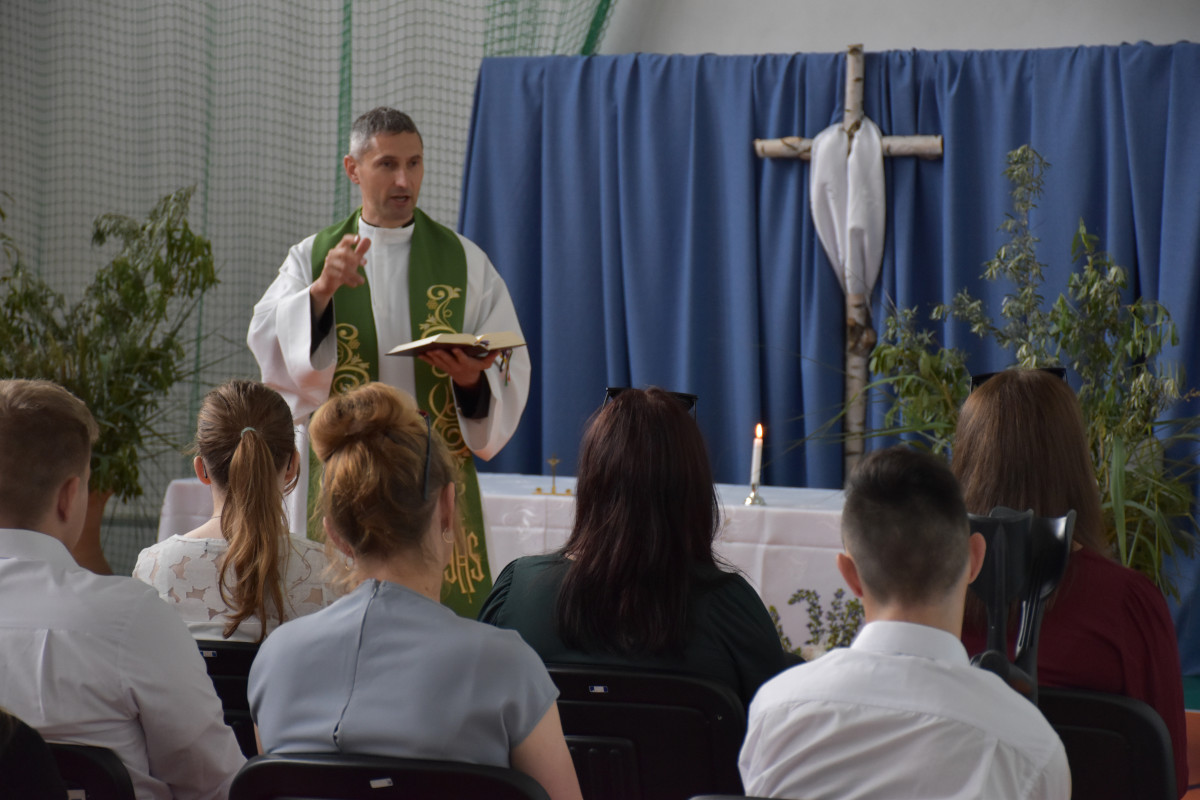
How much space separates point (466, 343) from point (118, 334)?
10.2 feet

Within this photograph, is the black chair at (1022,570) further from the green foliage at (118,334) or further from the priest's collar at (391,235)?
the green foliage at (118,334)

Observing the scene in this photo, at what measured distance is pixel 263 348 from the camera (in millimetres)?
3256

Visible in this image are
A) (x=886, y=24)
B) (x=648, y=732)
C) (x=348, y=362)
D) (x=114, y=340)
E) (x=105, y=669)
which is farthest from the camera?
(x=886, y=24)

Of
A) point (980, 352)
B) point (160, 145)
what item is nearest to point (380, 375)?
point (980, 352)

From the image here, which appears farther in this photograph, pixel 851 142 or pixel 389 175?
pixel 851 142

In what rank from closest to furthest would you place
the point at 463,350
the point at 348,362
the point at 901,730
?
the point at 901,730 → the point at 463,350 → the point at 348,362

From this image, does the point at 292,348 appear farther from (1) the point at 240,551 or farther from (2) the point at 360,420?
(2) the point at 360,420

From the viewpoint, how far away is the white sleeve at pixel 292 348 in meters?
3.17

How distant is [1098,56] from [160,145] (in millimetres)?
4746

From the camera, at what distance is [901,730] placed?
1.19m

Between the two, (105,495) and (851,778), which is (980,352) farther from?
(851,778)

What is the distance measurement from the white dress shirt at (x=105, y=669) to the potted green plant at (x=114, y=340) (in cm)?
388

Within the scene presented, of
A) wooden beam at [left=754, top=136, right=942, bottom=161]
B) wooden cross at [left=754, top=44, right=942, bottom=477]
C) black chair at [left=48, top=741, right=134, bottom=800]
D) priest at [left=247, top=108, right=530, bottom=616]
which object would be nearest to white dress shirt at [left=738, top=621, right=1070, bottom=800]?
black chair at [left=48, top=741, right=134, bottom=800]

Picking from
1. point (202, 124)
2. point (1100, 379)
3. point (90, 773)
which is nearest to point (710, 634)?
point (90, 773)
